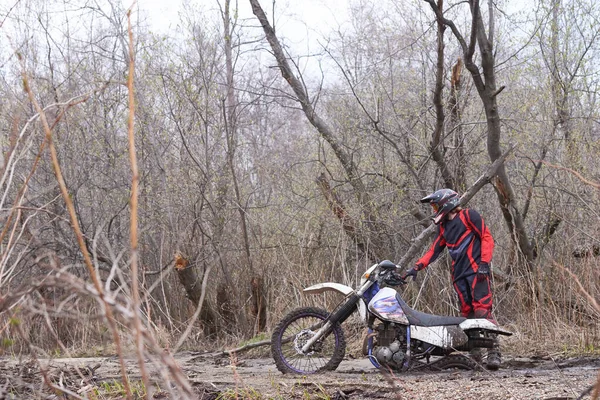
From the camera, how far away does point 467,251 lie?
→ 797 centimetres

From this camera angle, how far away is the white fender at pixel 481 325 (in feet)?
24.3

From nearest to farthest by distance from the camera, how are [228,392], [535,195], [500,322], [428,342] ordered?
1. [228,392]
2. [428,342]
3. [500,322]
4. [535,195]

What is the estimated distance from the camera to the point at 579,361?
768 cm

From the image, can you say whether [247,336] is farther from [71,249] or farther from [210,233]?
[71,249]

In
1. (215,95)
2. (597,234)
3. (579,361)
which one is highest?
(215,95)

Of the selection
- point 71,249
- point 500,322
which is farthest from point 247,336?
point 500,322

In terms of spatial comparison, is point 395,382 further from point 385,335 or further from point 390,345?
point 385,335

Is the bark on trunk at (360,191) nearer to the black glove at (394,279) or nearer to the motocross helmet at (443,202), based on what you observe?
the motocross helmet at (443,202)

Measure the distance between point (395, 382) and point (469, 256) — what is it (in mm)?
1934

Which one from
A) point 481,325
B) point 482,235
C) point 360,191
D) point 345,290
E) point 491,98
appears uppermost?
point 491,98

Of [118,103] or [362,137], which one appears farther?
[118,103]

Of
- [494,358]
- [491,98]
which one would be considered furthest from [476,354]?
[491,98]

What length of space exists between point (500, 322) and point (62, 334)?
733 cm

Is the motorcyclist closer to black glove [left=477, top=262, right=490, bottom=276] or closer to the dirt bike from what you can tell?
black glove [left=477, top=262, right=490, bottom=276]
